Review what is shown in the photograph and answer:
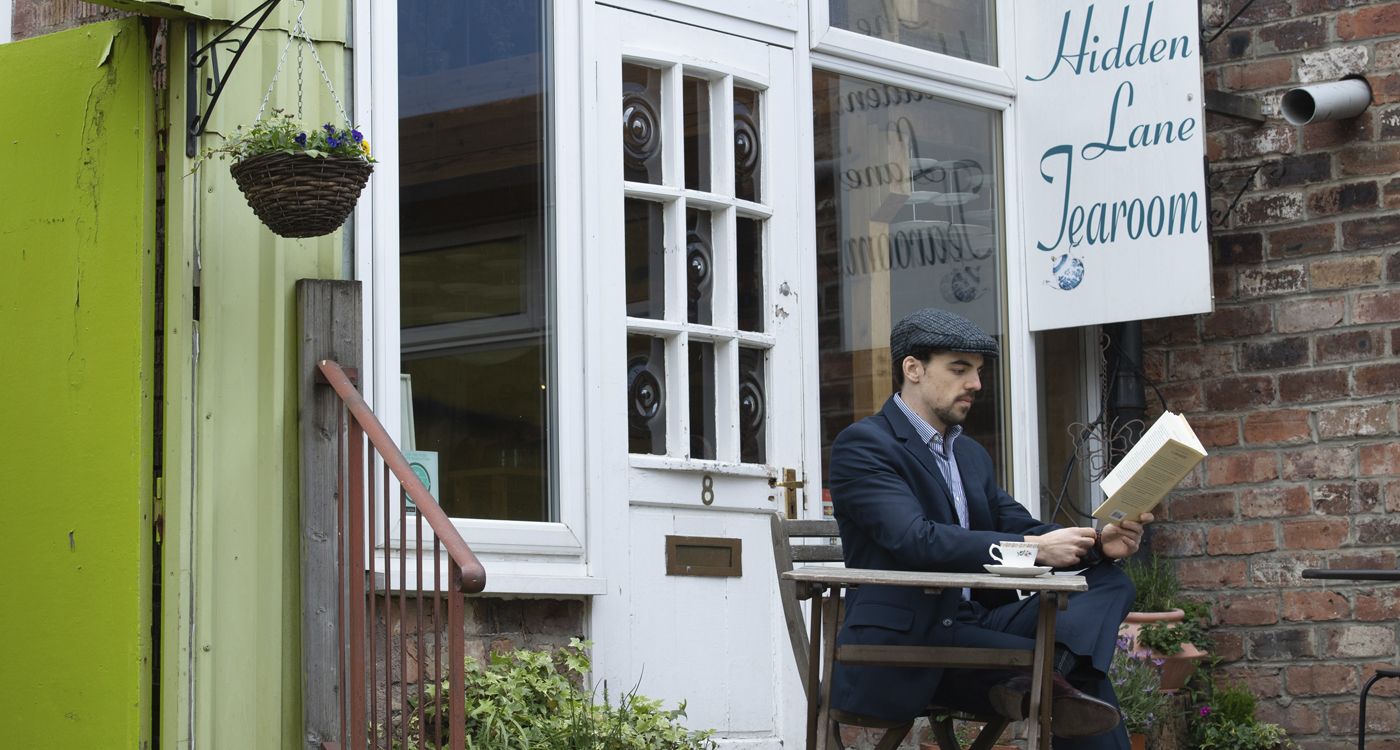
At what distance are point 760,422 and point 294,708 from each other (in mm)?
1935

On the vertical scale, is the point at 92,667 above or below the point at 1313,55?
below

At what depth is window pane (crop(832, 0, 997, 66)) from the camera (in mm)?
5973

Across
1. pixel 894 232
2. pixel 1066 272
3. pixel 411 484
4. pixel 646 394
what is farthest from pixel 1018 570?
pixel 1066 272

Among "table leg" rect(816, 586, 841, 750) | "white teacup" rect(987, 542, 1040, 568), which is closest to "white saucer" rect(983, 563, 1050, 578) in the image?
"white teacup" rect(987, 542, 1040, 568)

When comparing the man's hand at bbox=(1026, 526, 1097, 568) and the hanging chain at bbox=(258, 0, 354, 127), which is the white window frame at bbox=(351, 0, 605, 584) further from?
the man's hand at bbox=(1026, 526, 1097, 568)

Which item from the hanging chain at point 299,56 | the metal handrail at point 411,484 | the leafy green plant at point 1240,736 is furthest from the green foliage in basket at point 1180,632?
the hanging chain at point 299,56

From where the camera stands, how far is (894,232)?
6.06m

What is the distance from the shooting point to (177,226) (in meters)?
4.01

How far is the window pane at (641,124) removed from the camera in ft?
16.8

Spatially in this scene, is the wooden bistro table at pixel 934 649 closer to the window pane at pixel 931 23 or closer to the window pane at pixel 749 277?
the window pane at pixel 749 277

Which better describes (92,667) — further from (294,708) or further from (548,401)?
Answer: (548,401)

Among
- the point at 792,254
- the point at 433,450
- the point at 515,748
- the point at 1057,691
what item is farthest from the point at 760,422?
the point at 1057,691

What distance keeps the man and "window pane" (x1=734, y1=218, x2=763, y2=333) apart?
5.03 ft

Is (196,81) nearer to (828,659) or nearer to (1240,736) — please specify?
(828,659)
